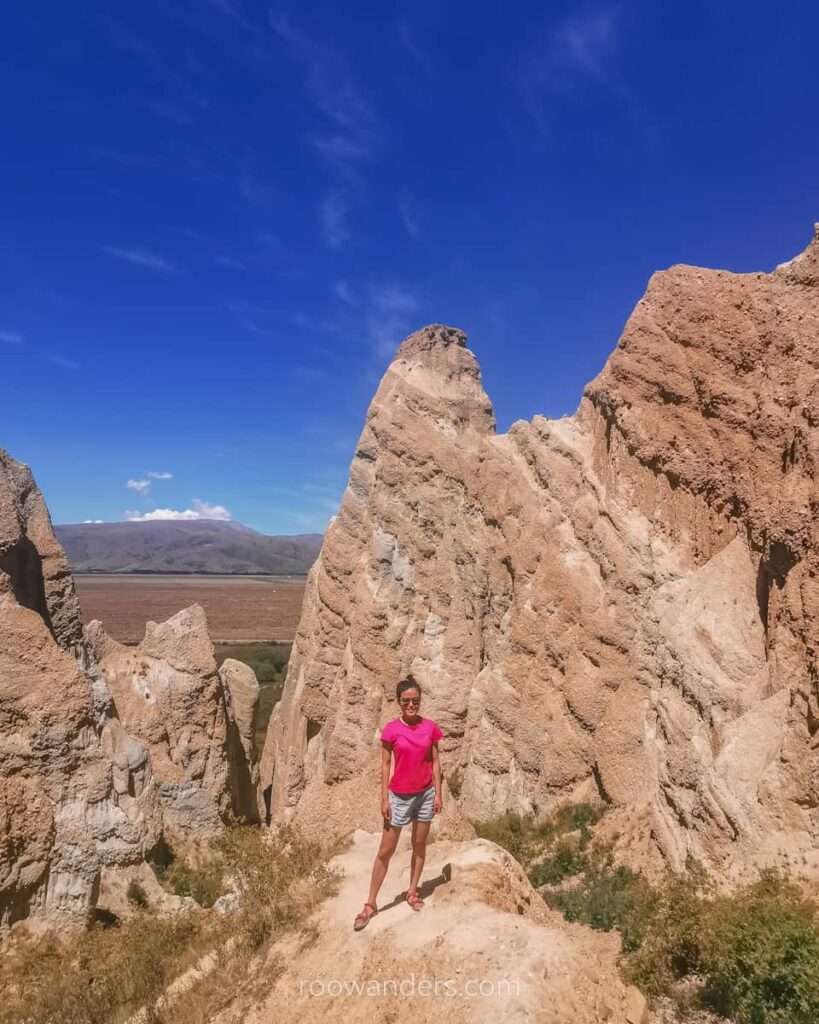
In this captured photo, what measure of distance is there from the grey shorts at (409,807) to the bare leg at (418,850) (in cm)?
7

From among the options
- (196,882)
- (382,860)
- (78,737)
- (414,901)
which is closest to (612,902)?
(414,901)

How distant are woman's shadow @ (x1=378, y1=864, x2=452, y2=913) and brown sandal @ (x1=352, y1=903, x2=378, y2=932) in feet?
0.77

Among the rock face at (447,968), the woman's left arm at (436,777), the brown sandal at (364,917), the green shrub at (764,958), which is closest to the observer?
the rock face at (447,968)

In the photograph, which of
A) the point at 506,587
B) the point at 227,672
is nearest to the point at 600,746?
the point at 506,587

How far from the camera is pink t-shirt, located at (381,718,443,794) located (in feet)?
18.9

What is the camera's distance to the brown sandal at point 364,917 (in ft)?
18.5

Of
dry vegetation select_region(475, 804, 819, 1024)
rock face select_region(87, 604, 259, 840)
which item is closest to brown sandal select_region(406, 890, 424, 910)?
dry vegetation select_region(475, 804, 819, 1024)

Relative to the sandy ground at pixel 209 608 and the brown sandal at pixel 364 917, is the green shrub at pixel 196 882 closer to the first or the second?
the brown sandal at pixel 364 917

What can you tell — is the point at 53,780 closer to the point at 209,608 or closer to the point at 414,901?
the point at 414,901

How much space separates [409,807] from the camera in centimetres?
583

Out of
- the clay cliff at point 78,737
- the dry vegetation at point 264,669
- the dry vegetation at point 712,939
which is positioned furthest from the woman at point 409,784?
the dry vegetation at point 264,669

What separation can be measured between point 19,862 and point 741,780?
853 centimetres

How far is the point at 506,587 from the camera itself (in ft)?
45.2

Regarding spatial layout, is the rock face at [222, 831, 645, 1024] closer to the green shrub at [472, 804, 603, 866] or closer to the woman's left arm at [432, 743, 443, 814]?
the woman's left arm at [432, 743, 443, 814]
